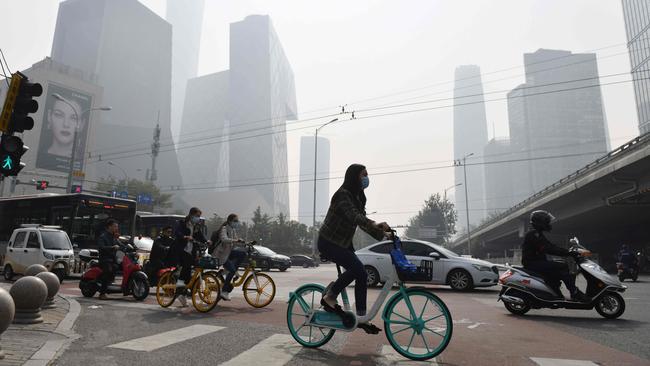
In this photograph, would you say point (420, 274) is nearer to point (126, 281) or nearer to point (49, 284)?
point (49, 284)

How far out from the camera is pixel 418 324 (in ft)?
13.9

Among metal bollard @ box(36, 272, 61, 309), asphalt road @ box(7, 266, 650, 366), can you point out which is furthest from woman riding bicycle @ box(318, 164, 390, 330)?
metal bollard @ box(36, 272, 61, 309)

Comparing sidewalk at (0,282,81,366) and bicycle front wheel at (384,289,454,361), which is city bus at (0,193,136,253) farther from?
bicycle front wheel at (384,289,454,361)

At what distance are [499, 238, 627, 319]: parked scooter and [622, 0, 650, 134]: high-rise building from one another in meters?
87.9

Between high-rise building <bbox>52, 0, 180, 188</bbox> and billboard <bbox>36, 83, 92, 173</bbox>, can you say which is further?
high-rise building <bbox>52, 0, 180, 188</bbox>

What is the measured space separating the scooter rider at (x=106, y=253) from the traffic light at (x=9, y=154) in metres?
2.10

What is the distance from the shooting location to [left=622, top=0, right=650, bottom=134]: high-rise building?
8043 centimetres

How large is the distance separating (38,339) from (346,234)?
353cm

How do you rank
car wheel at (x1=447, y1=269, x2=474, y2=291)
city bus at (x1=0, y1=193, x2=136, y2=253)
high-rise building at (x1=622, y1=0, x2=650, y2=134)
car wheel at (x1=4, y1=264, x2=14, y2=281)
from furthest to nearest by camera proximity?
high-rise building at (x1=622, y1=0, x2=650, y2=134)
city bus at (x1=0, y1=193, x2=136, y2=253)
car wheel at (x1=4, y1=264, x2=14, y2=281)
car wheel at (x1=447, y1=269, x2=474, y2=291)

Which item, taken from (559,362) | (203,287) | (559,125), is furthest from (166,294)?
(559,125)

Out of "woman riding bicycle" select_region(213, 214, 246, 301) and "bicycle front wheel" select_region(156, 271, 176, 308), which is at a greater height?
"woman riding bicycle" select_region(213, 214, 246, 301)

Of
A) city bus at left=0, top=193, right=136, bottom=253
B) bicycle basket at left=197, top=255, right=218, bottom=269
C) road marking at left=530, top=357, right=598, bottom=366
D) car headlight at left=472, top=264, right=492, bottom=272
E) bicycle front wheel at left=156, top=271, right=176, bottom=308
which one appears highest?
city bus at left=0, top=193, right=136, bottom=253

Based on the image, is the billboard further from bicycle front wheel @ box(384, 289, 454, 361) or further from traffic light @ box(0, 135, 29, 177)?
bicycle front wheel @ box(384, 289, 454, 361)

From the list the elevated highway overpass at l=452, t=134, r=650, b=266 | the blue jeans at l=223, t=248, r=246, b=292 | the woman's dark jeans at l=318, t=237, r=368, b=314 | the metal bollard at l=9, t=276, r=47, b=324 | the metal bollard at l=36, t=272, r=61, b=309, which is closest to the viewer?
the woman's dark jeans at l=318, t=237, r=368, b=314
